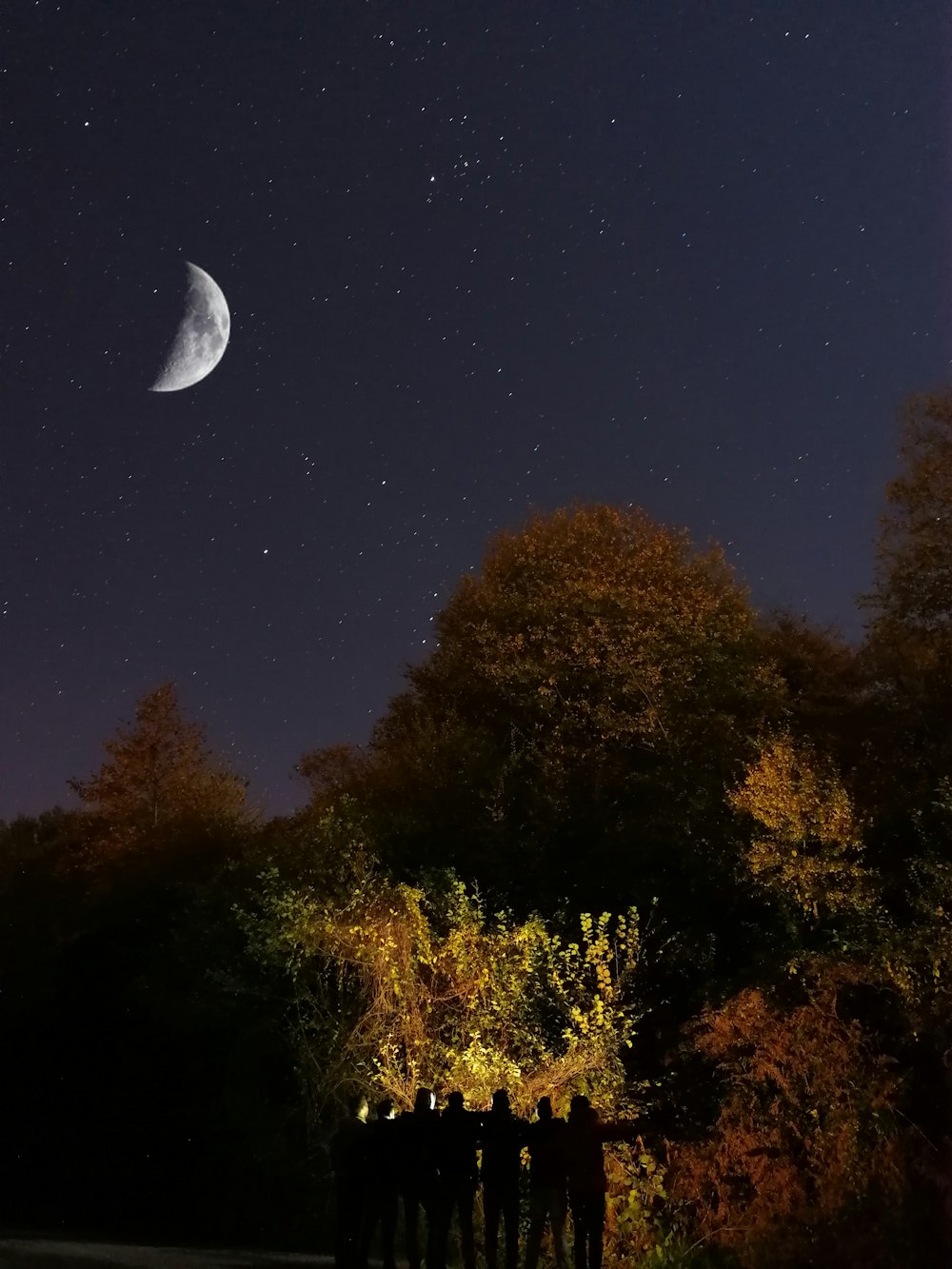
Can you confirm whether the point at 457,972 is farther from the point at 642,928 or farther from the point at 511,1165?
the point at 642,928

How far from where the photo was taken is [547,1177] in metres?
10.8

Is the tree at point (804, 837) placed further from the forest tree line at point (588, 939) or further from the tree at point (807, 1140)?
the tree at point (807, 1140)

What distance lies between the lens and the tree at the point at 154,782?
37.9m

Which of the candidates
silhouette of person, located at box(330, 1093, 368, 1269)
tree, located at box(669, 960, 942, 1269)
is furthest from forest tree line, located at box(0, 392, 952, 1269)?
silhouette of person, located at box(330, 1093, 368, 1269)

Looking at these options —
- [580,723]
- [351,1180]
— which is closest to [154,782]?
[580,723]

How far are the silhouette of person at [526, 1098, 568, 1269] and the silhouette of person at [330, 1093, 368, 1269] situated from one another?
52.6 inches

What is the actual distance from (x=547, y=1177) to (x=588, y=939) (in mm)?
4442

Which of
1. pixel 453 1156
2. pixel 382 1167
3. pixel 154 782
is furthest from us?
pixel 154 782

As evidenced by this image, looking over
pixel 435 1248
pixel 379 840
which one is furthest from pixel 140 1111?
pixel 435 1248

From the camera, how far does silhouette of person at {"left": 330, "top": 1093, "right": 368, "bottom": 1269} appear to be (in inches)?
413

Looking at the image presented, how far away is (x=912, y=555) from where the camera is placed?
20141 mm

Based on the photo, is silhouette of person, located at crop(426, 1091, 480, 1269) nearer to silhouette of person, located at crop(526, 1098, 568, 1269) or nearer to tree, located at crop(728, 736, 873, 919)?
silhouette of person, located at crop(526, 1098, 568, 1269)

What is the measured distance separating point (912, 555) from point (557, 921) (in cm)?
784

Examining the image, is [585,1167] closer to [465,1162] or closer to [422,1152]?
[465,1162]
